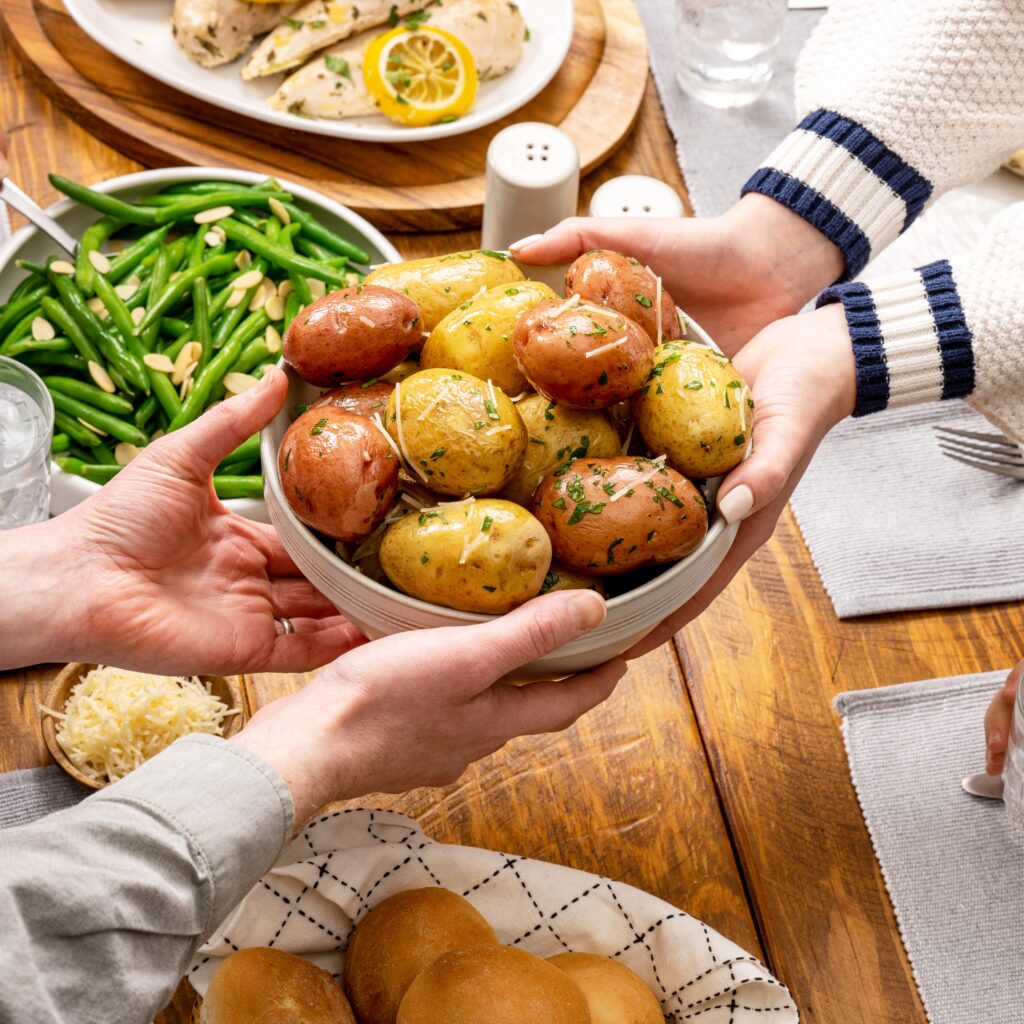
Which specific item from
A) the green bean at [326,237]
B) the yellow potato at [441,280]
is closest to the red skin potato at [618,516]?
the yellow potato at [441,280]

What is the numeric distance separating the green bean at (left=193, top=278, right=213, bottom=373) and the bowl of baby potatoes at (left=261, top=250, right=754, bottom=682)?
53 cm

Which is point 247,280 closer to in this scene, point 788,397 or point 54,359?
point 54,359

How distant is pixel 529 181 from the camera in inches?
62.8

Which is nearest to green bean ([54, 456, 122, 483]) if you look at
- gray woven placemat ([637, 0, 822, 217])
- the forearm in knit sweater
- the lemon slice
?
the lemon slice

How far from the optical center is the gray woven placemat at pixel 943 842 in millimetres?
1182

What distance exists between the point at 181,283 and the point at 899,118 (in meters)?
0.96

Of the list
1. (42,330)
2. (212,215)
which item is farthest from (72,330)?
(212,215)

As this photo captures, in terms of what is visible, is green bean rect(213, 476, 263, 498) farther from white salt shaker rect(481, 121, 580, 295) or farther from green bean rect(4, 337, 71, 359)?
white salt shaker rect(481, 121, 580, 295)

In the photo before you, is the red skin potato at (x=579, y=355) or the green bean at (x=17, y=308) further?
the green bean at (x=17, y=308)

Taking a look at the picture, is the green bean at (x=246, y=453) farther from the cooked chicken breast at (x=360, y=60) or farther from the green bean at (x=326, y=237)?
the cooked chicken breast at (x=360, y=60)

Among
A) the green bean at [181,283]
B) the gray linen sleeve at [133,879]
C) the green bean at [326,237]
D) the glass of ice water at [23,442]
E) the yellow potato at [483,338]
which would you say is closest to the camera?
the gray linen sleeve at [133,879]

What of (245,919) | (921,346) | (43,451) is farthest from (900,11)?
A: (245,919)

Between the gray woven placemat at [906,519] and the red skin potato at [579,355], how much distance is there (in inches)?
23.3

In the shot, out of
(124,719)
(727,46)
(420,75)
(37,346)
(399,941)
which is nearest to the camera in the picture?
(399,941)
